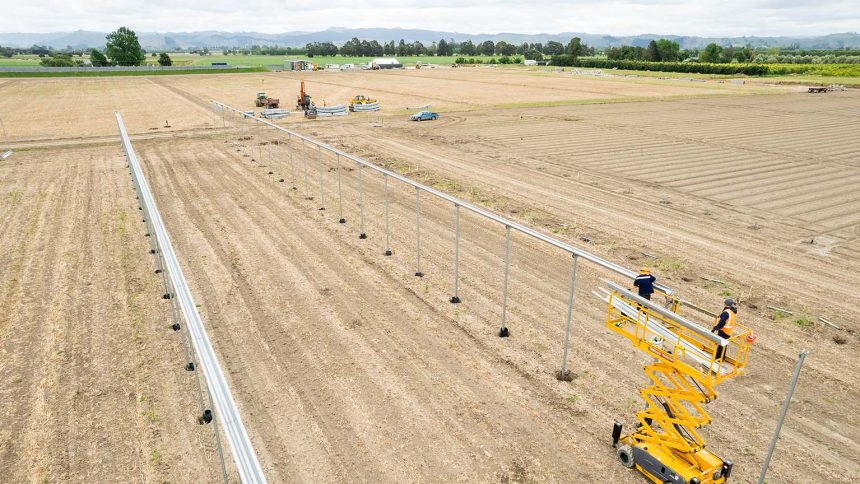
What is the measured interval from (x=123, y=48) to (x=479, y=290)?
7071 inches

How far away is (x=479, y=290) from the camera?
15.0m

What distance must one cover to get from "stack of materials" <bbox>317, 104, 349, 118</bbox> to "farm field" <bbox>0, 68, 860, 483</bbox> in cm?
1630

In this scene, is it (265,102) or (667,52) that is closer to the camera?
(265,102)

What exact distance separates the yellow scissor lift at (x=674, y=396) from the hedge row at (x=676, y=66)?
13673 cm

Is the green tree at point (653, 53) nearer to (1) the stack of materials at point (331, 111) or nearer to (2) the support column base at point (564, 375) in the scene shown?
(1) the stack of materials at point (331, 111)

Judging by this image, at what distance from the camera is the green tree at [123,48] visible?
152 metres

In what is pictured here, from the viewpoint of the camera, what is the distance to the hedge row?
4647 inches

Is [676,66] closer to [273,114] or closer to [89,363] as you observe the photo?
[273,114]

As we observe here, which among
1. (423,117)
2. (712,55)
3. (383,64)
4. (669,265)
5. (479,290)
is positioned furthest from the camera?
(712,55)

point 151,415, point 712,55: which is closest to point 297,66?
point 712,55

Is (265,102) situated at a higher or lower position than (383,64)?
lower

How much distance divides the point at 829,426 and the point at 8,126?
60093 mm

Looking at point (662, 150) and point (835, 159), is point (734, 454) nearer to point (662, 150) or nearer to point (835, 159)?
point (662, 150)

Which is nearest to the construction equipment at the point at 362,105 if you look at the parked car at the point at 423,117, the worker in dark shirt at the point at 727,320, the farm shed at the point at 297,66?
the parked car at the point at 423,117
